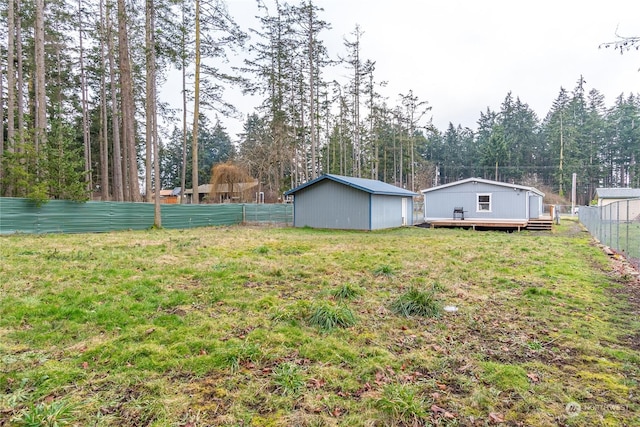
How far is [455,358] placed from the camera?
2.88 metres

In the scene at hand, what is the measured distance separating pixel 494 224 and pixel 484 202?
1667 millimetres

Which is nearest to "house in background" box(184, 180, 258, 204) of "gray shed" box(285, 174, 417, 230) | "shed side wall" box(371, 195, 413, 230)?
"gray shed" box(285, 174, 417, 230)

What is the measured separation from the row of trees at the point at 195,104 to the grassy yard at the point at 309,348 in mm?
10204

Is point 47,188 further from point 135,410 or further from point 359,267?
point 135,410

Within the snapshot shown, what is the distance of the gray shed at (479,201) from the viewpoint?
16641mm

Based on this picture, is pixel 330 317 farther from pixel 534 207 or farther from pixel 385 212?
pixel 534 207

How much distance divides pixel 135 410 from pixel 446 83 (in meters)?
26.4

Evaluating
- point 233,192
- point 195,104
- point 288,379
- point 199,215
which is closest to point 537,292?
point 288,379

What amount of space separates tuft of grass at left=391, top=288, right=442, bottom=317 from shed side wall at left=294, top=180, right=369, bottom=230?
1065 centimetres

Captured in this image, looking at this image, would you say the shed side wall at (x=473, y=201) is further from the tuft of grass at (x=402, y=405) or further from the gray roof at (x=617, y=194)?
the tuft of grass at (x=402, y=405)

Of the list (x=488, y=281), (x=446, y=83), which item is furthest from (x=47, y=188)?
(x=446, y=83)

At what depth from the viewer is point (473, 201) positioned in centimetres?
1755

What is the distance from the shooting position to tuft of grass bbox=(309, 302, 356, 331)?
11.6 feet

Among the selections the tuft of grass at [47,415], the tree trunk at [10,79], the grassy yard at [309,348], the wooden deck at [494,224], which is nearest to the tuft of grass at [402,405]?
the grassy yard at [309,348]
